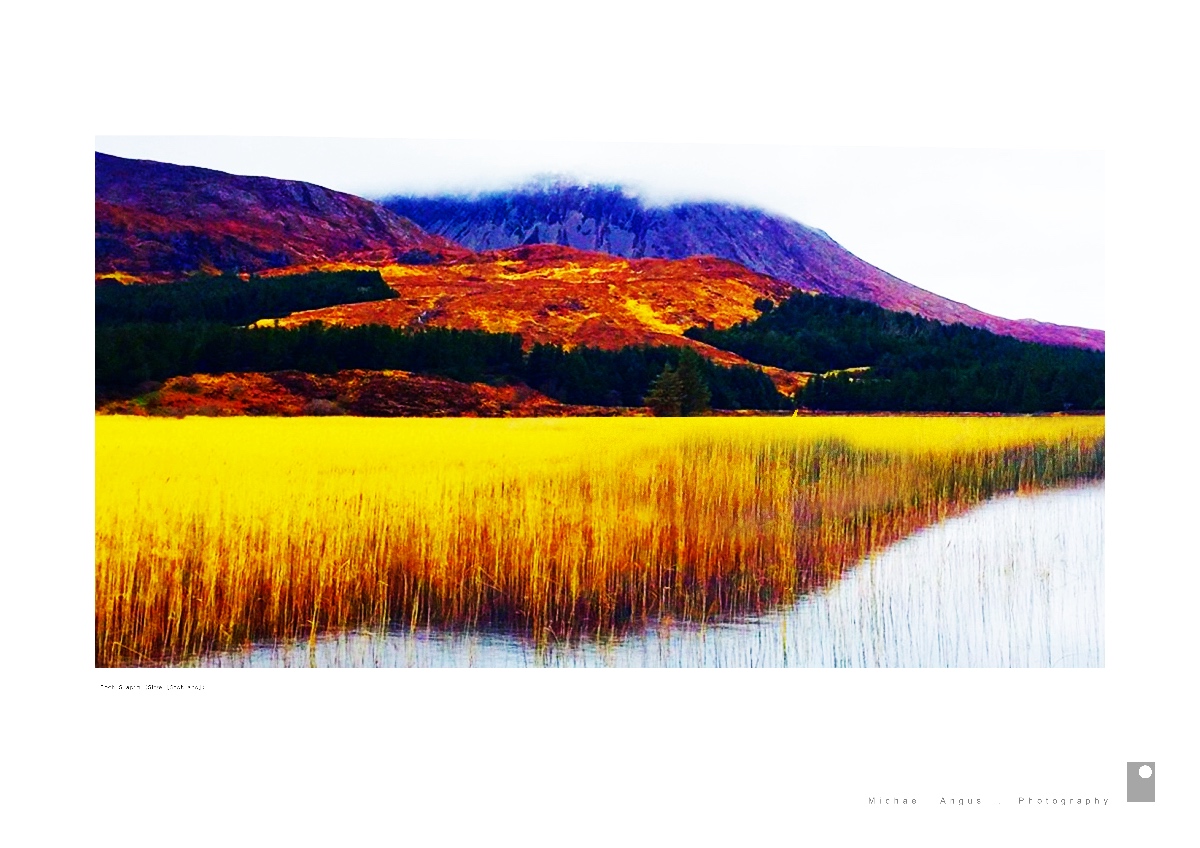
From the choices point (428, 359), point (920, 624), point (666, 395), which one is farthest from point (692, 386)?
point (920, 624)

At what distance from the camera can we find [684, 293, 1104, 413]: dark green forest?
5.24m

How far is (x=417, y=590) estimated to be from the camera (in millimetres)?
4691

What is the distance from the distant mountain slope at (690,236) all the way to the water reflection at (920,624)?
42.6 inches
